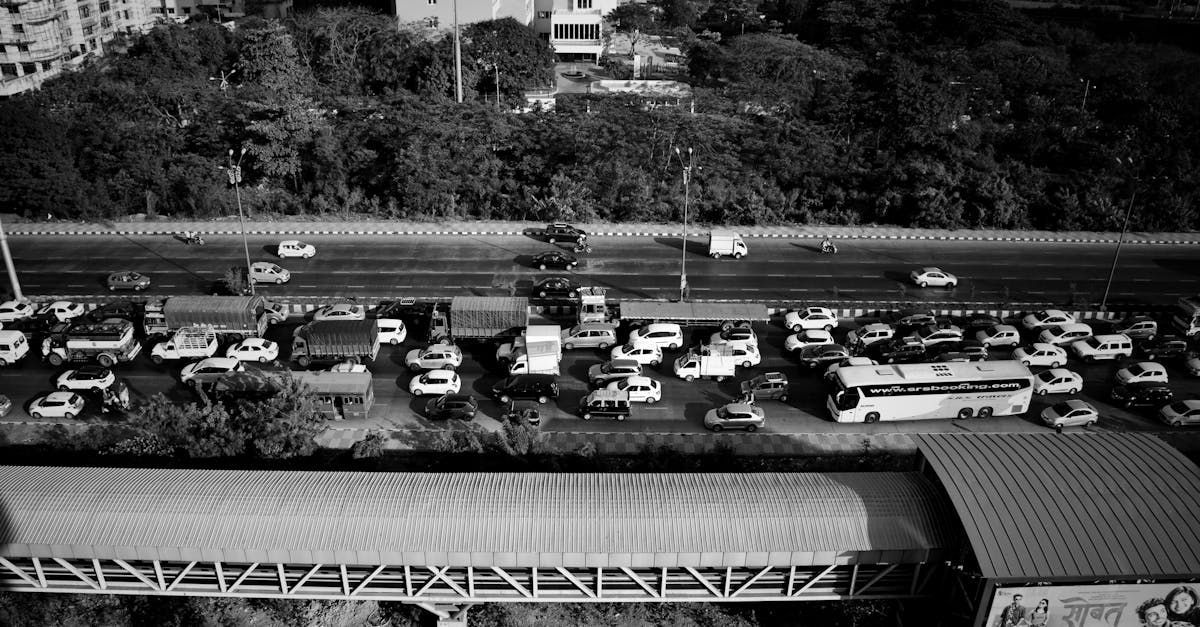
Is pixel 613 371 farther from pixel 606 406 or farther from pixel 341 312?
pixel 341 312

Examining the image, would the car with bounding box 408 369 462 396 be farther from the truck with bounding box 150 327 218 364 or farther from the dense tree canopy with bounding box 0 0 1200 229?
the dense tree canopy with bounding box 0 0 1200 229

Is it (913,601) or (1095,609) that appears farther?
(913,601)

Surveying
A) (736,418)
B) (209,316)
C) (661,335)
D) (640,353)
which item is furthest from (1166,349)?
(209,316)

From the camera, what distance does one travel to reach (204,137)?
68.8 meters

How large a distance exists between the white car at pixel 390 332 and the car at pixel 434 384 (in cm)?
519

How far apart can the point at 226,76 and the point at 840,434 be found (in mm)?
74780

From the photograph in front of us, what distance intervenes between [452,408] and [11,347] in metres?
23.8

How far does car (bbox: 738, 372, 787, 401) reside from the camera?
41.6 m

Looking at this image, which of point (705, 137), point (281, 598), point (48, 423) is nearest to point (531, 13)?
point (705, 137)

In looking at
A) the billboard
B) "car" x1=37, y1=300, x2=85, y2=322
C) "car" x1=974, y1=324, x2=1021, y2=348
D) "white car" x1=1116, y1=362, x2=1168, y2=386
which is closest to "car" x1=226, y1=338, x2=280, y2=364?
"car" x1=37, y1=300, x2=85, y2=322

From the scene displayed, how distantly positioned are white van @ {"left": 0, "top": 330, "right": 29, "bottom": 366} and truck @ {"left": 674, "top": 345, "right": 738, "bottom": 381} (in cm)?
3368

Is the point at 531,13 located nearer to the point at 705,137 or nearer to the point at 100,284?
the point at 705,137

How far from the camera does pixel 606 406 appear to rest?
40156 mm

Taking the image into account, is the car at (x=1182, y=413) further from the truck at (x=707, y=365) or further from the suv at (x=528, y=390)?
the suv at (x=528, y=390)
